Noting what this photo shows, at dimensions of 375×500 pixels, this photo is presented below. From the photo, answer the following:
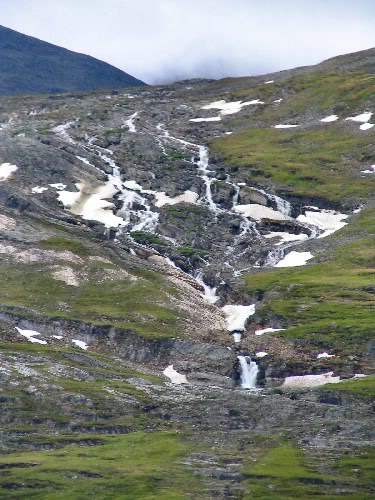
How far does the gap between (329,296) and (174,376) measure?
103 feet

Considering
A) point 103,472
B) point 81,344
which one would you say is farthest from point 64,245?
point 103,472

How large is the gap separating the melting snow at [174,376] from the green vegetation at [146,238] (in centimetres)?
5531

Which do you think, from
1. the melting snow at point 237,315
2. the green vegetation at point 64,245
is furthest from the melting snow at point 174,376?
the green vegetation at point 64,245

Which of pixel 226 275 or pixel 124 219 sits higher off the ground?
pixel 124 219

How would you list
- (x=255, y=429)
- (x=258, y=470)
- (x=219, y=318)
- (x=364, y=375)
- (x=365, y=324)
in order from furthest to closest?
1. (x=219, y=318)
2. (x=365, y=324)
3. (x=364, y=375)
4. (x=255, y=429)
5. (x=258, y=470)

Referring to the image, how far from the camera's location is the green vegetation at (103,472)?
85.6m

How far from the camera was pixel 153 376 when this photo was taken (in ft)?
418

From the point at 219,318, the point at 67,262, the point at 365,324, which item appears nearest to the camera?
the point at 365,324

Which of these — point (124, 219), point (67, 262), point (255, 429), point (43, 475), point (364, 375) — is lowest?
point (43, 475)

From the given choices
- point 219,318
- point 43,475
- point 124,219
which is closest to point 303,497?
point 43,475

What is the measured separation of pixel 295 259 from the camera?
589 feet

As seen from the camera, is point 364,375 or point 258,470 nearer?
point 258,470

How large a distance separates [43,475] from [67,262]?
7695 centimetres

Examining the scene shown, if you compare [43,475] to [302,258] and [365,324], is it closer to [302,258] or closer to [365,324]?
[365,324]
